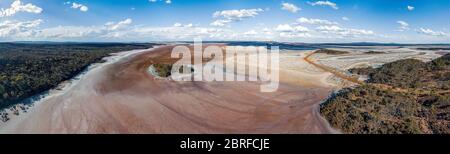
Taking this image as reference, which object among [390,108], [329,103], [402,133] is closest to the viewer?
[402,133]

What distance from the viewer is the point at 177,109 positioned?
18.4 m

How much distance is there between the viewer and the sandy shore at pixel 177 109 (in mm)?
15109

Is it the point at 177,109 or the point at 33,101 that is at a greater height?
the point at 33,101

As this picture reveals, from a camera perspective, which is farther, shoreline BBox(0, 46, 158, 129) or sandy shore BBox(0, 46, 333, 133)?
shoreline BBox(0, 46, 158, 129)

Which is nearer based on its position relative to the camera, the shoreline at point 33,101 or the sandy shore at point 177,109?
the sandy shore at point 177,109

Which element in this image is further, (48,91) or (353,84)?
(353,84)

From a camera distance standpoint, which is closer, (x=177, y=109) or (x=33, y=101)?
(x=177, y=109)

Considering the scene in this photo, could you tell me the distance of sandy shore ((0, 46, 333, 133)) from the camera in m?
15.1

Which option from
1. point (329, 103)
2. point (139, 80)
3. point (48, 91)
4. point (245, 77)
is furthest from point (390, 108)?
point (48, 91)

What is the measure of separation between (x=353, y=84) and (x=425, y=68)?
11.6 metres
